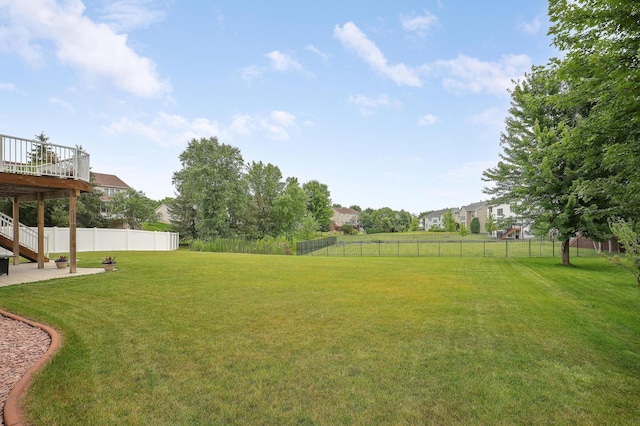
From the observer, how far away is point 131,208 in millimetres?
A: 35469

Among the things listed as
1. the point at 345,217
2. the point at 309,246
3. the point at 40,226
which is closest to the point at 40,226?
the point at 40,226

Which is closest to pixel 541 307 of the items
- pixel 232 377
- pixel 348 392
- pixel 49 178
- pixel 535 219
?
pixel 348 392

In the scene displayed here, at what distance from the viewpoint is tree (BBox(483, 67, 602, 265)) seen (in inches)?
557

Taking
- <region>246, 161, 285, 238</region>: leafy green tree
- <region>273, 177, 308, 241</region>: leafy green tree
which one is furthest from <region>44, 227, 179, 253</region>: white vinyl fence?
<region>273, 177, 308, 241</region>: leafy green tree

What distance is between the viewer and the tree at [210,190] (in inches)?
1292

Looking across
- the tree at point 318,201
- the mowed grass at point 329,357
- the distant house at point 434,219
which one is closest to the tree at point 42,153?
the mowed grass at point 329,357

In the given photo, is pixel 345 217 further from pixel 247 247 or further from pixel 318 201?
pixel 247 247

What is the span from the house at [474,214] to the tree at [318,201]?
81.0 feet

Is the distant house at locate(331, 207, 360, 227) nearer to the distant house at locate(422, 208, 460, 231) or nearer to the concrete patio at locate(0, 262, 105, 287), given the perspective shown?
the distant house at locate(422, 208, 460, 231)

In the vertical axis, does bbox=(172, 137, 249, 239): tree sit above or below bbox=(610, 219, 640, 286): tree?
above

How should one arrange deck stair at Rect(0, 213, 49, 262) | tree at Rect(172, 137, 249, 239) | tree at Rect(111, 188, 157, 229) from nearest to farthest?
1. deck stair at Rect(0, 213, 49, 262)
2. tree at Rect(172, 137, 249, 239)
3. tree at Rect(111, 188, 157, 229)

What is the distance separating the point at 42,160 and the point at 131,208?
28.2 meters

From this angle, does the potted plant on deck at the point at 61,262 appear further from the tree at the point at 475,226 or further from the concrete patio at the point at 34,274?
the tree at the point at 475,226

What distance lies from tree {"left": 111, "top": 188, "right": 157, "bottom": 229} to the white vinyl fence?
11.1 meters
